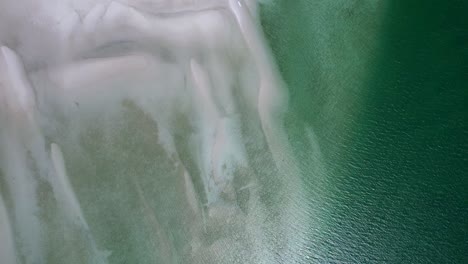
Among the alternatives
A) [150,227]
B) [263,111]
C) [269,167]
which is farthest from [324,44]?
[150,227]

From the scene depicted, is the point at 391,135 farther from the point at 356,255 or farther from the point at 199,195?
the point at 199,195

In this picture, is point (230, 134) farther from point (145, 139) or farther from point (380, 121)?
point (380, 121)

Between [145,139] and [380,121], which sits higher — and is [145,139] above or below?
above

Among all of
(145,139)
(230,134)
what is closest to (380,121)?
(230,134)
